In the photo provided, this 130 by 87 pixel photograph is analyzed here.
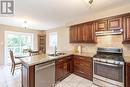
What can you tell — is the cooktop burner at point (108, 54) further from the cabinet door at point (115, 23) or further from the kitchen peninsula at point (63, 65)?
the cabinet door at point (115, 23)

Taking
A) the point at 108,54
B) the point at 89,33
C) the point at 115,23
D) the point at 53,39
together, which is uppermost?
the point at 115,23

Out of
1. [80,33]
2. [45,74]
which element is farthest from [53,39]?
[45,74]

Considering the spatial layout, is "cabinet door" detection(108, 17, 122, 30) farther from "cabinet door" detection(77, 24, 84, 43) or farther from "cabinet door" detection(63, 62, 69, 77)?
"cabinet door" detection(63, 62, 69, 77)

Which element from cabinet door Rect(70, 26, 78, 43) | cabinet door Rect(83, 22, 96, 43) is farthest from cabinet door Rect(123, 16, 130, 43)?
cabinet door Rect(70, 26, 78, 43)

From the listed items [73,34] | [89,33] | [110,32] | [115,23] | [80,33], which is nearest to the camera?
[115,23]

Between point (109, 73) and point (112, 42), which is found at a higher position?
point (112, 42)

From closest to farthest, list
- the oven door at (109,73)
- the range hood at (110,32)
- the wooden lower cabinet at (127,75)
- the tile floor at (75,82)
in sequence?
the wooden lower cabinet at (127,75)
the oven door at (109,73)
the range hood at (110,32)
the tile floor at (75,82)

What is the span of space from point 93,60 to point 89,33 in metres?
1.07

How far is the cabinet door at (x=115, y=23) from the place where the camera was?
3.05 metres

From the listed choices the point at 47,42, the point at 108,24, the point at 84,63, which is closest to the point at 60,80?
the point at 84,63

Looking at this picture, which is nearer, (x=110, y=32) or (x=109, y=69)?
(x=109, y=69)

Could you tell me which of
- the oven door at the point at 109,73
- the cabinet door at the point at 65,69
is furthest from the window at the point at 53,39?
the oven door at the point at 109,73

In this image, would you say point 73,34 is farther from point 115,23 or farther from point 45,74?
point 45,74

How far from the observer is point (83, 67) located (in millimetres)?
3760
